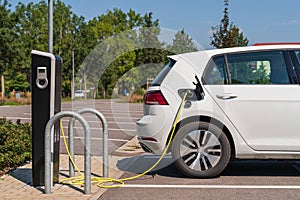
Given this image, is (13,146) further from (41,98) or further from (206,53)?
(206,53)

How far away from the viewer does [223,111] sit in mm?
6336

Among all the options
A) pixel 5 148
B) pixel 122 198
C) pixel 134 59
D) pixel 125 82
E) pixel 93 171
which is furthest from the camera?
pixel 125 82

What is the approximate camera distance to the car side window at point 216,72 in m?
6.45

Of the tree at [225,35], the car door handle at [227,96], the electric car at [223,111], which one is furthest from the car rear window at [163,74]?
the tree at [225,35]

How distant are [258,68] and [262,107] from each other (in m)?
0.64

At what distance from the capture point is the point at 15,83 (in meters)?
65.1

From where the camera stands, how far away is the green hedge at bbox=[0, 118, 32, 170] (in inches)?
295

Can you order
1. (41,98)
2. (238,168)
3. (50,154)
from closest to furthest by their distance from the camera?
(50,154)
(41,98)
(238,168)

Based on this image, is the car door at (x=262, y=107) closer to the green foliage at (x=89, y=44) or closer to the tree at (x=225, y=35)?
the green foliage at (x=89, y=44)

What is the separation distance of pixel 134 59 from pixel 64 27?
46.7m

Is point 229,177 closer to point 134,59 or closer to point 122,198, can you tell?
point 122,198

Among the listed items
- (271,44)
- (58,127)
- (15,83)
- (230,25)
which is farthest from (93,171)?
(15,83)

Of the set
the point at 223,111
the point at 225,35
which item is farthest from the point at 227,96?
the point at 225,35

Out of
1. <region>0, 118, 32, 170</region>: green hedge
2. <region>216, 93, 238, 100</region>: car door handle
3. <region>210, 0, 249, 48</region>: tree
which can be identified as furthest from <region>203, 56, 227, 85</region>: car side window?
<region>210, 0, 249, 48</region>: tree
